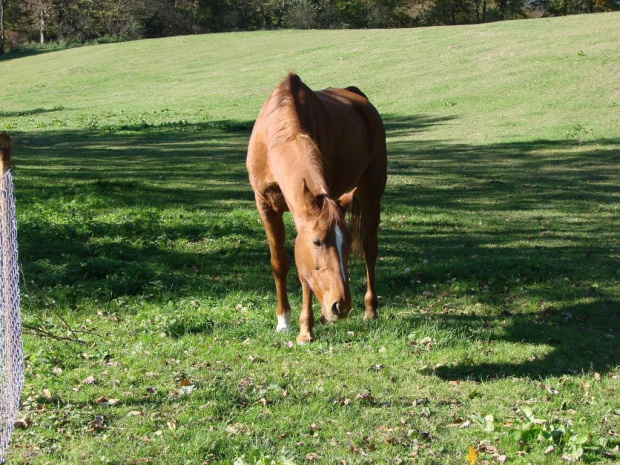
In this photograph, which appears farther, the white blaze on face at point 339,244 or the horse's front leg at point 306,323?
the horse's front leg at point 306,323

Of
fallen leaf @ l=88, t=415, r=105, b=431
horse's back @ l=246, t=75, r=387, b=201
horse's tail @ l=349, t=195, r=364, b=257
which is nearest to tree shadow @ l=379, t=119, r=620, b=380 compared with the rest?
horse's tail @ l=349, t=195, r=364, b=257

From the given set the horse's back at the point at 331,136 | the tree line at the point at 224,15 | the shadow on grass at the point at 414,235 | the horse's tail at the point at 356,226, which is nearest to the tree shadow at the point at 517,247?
the shadow on grass at the point at 414,235

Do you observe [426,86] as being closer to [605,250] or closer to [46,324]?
[605,250]

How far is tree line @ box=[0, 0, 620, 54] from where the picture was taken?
208 feet

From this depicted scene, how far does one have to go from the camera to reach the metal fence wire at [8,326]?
4.56 m

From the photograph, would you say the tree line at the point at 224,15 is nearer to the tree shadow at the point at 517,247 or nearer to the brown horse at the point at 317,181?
the tree shadow at the point at 517,247

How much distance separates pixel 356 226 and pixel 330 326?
149cm

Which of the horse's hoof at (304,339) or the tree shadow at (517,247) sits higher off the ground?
the horse's hoof at (304,339)

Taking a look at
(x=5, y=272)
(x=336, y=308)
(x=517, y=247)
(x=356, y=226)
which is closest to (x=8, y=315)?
(x=5, y=272)

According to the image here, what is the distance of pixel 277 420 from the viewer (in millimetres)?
4957

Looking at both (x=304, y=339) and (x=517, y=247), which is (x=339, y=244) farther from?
(x=517, y=247)

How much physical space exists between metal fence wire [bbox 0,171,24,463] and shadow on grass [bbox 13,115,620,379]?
7.85ft

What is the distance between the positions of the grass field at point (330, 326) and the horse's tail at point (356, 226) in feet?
1.82

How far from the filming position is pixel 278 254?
7047 mm
